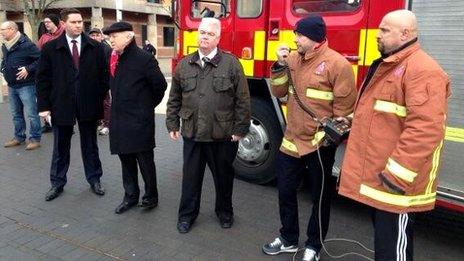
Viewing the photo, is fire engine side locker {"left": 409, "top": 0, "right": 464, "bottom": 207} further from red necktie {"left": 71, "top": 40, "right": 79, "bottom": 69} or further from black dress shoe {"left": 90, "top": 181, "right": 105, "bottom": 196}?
black dress shoe {"left": 90, "top": 181, "right": 105, "bottom": 196}

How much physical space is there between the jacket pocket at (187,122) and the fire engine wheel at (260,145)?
1232 mm

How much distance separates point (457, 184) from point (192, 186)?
78.2 inches


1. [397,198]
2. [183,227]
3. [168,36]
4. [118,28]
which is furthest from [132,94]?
[168,36]

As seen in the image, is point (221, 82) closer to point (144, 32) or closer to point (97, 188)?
point (97, 188)

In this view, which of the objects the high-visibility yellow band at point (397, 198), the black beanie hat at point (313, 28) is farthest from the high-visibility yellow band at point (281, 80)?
the high-visibility yellow band at point (397, 198)

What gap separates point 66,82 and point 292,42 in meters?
2.13

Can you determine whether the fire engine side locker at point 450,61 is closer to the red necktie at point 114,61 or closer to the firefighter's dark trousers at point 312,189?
the firefighter's dark trousers at point 312,189

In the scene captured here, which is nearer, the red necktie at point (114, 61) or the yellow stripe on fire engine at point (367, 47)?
the yellow stripe on fire engine at point (367, 47)

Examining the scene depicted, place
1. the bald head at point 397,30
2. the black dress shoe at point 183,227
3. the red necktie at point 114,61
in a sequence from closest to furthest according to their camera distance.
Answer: the bald head at point 397,30, the black dress shoe at point 183,227, the red necktie at point 114,61

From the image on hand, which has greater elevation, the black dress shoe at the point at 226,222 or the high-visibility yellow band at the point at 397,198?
the high-visibility yellow band at the point at 397,198

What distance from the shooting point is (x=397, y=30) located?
91.5 inches

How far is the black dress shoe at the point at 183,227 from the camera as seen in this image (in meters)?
3.81

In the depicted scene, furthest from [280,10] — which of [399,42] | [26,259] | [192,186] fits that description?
[26,259]

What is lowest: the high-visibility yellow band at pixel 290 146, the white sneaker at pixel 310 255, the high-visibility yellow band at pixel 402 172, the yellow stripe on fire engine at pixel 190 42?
the white sneaker at pixel 310 255
